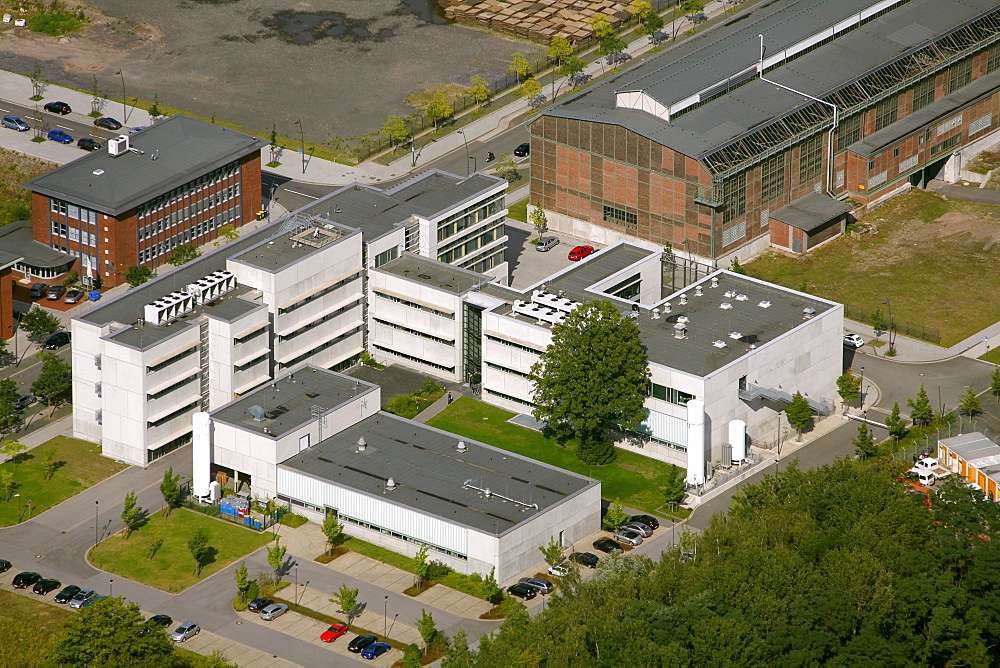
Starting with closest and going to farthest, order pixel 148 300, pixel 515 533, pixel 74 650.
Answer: pixel 74 650 → pixel 515 533 → pixel 148 300

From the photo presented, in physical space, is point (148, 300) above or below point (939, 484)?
above

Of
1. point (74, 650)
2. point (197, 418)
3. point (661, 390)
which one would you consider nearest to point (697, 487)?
point (661, 390)

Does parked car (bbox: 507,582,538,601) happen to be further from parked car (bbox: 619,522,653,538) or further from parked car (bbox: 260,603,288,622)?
parked car (bbox: 260,603,288,622)

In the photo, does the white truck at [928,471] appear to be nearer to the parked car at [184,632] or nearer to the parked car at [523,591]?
the parked car at [523,591]

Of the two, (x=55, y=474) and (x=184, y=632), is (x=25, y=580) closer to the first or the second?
(x=184, y=632)

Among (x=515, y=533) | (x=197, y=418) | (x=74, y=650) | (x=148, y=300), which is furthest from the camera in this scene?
(x=148, y=300)

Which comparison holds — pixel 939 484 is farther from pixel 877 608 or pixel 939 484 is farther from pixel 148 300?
pixel 148 300

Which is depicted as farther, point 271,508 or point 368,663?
point 271,508

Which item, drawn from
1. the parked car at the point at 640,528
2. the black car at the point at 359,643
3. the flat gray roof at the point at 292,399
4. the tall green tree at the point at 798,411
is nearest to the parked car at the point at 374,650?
the black car at the point at 359,643
